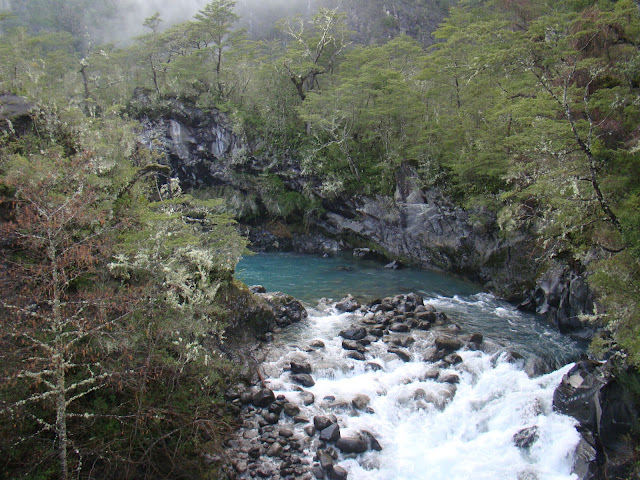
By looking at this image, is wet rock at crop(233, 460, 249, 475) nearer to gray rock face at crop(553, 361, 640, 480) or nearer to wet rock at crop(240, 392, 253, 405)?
wet rock at crop(240, 392, 253, 405)

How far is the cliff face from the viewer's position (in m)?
16.7

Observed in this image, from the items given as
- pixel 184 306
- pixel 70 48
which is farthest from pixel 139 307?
pixel 70 48

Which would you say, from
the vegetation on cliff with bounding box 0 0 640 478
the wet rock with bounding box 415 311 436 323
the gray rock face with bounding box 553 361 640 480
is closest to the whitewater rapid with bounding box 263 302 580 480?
the gray rock face with bounding box 553 361 640 480

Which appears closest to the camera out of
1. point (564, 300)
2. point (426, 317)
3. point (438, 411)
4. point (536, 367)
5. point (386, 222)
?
point (438, 411)

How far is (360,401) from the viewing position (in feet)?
33.0

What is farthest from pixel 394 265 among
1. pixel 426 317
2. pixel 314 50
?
pixel 314 50

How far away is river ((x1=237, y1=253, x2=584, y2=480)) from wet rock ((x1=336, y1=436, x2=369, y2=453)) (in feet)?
0.42

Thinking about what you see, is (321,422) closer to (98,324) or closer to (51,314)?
(98,324)

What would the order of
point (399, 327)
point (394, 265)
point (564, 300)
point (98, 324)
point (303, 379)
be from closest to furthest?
point (98, 324), point (303, 379), point (399, 327), point (564, 300), point (394, 265)

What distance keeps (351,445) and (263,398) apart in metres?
2.41

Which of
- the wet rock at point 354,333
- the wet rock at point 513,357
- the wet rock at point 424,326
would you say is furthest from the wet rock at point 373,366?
the wet rock at point 513,357

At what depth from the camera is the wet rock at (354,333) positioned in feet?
45.4

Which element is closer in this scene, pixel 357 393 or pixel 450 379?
pixel 357 393

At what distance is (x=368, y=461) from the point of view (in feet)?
27.2
